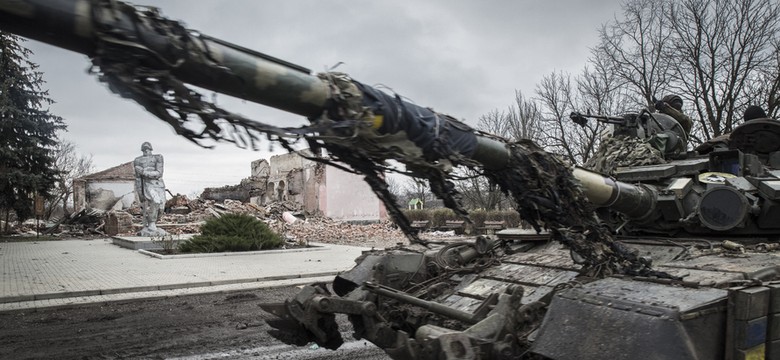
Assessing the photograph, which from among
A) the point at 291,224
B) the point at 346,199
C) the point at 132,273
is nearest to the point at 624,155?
the point at 132,273

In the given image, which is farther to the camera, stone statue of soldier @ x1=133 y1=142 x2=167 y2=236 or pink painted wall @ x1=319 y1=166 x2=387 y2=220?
pink painted wall @ x1=319 y1=166 x2=387 y2=220

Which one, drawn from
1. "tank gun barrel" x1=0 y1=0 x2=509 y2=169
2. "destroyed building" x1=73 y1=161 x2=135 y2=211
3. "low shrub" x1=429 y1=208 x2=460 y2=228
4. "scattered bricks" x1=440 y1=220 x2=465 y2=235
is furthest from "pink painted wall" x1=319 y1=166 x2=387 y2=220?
"tank gun barrel" x1=0 y1=0 x2=509 y2=169

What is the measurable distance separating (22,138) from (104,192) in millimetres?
15613

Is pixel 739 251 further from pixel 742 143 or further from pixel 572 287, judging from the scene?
pixel 742 143

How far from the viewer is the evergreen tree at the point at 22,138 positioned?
20719mm

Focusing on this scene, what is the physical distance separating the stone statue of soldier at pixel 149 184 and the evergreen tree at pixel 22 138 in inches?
156

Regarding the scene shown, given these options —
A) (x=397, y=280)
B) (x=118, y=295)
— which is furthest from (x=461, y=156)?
(x=118, y=295)

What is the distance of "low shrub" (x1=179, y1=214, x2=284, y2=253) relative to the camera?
16234mm

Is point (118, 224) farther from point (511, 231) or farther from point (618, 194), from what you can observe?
point (618, 194)

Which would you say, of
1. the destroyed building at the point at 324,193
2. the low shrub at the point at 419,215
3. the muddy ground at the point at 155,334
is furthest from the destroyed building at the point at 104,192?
the muddy ground at the point at 155,334

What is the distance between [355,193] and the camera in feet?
113

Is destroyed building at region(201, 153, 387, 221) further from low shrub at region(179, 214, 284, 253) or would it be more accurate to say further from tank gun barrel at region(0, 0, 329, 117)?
tank gun barrel at region(0, 0, 329, 117)

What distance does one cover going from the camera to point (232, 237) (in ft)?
54.2

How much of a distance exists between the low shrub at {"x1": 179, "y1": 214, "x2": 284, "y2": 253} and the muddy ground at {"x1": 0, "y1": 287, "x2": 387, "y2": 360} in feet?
21.2
